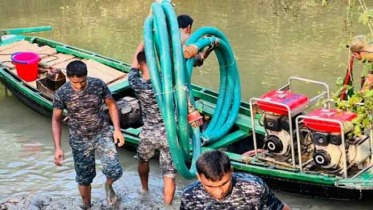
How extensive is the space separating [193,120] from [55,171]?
2.66 metres

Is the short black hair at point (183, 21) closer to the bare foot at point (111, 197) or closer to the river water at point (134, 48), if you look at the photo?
the river water at point (134, 48)

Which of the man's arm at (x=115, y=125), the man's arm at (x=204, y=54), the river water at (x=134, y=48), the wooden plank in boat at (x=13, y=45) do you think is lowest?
the river water at (x=134, y=48)

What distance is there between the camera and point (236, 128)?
8.23 metres

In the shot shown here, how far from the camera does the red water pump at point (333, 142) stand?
6312mm

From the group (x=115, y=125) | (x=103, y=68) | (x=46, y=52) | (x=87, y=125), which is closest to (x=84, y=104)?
(x=87, y=125)

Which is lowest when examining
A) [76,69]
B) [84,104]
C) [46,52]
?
[46,52]

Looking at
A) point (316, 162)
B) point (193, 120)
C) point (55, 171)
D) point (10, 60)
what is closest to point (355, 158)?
point (316, 162)

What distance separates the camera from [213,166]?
3.57 metres

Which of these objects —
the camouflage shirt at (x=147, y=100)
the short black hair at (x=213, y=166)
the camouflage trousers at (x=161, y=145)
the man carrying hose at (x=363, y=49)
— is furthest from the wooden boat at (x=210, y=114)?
the short black hair at (x=213, y=166)

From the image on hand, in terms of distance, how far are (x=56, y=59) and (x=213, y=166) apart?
7.76 meters

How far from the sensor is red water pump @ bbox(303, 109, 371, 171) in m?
6.31

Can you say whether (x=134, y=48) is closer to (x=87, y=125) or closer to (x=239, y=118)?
(x=239, y=118)

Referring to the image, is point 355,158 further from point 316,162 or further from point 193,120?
point 193,120

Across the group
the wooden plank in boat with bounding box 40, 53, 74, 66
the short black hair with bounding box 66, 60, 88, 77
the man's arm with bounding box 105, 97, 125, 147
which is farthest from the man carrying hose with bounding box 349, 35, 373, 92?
the wooden plank in boat with bounding box 40, 53, 74, 66
